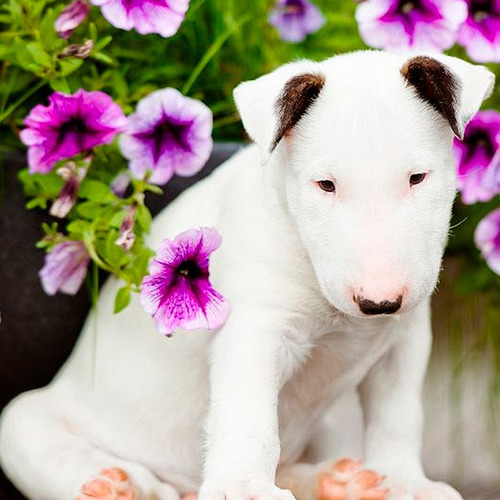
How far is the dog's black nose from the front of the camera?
5.55 ft

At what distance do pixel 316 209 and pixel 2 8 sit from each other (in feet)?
2.96

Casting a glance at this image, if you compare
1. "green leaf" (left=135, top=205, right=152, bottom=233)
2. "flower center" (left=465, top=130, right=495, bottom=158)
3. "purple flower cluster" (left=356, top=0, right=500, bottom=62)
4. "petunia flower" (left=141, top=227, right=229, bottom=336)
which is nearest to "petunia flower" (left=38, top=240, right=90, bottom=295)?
"green leaf" (left=135, top=205, right=152, bottom=233)

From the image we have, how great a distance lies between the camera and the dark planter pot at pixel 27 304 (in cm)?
237

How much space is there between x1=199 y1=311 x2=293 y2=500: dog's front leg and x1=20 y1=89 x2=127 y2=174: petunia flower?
1.43 feet

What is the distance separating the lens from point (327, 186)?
179 cm

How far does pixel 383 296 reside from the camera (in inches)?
66.4

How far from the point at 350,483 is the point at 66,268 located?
2.21 feet

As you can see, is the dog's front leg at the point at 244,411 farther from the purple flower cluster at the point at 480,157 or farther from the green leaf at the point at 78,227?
the purple flower cluster at the point at 480,157

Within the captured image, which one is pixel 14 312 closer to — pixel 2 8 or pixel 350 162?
pixel 2 8

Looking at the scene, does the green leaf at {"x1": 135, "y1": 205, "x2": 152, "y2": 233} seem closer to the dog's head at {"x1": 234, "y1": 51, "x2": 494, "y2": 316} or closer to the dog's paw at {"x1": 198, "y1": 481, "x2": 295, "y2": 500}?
the dog's head at {"x1": 234, "y1": 51, "x2": 494, "y2": 316}

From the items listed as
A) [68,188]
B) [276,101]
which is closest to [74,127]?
[68,188]

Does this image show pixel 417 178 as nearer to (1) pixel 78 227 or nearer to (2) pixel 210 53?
(1) pixel 78 227

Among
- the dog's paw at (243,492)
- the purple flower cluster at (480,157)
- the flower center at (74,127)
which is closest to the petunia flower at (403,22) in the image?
the purple flower cluster at (480,157)

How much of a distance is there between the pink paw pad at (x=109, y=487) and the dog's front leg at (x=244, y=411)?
8.0 inches
